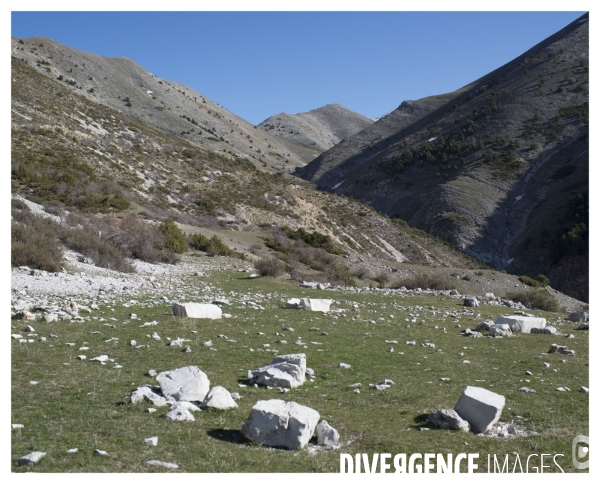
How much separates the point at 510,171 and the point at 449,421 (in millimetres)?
76311

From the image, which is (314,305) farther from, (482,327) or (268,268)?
(268,268)

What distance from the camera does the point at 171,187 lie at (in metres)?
47.7

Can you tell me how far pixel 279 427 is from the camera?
16.8 ft

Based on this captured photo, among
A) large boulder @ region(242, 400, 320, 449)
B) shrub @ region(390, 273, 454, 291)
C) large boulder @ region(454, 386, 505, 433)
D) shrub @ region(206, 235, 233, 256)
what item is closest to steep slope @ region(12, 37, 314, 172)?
shrub @ region(206, 235, 233, 256)

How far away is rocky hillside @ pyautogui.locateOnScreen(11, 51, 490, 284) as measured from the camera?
113 ft

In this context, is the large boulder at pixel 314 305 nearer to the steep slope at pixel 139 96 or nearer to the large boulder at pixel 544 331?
the large boulder at pixel 544 331

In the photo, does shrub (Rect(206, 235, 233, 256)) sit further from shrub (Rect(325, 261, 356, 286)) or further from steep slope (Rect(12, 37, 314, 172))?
steep slope (Rect(12, 37, 314, 172))

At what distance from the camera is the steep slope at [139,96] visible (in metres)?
77.4

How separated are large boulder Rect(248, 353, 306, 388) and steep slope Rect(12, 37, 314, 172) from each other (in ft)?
228

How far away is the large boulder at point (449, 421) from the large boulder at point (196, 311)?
796cm

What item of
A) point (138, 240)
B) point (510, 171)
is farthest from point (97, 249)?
point (510, 171)

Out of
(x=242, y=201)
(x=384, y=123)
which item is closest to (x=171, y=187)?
(x=242, y=201)

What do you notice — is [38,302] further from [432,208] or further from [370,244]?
[432,208]
